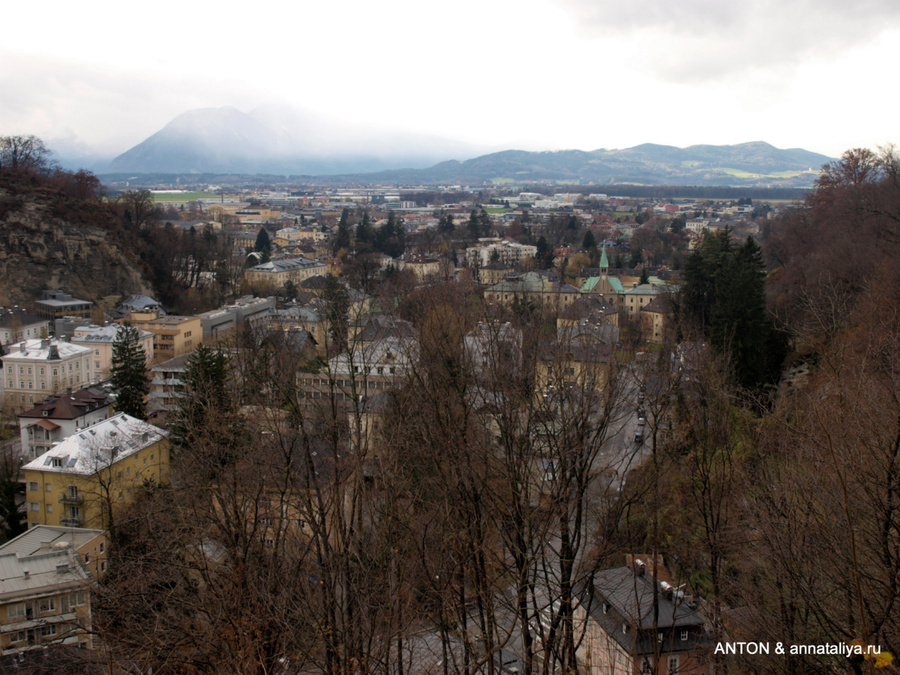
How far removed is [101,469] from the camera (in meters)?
11.5

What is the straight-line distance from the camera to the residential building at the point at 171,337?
22.3 meters

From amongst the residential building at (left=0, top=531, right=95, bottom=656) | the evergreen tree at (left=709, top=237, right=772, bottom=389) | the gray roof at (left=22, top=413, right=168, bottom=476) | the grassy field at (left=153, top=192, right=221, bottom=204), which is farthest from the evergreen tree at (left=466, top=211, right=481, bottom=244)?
the grassy field at (left=153, top=192, right=221, bottom=204)

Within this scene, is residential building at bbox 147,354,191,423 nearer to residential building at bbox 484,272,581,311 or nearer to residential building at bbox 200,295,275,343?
residential building at bbox 200,295,275,343

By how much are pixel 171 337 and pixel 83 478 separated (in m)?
11.2

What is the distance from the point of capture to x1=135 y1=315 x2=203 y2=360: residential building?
22.3 meters

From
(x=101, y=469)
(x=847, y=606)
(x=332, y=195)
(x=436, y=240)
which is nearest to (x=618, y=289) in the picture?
(x=436, y=240)

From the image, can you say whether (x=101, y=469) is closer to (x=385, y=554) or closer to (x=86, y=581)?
(x=86, y=581)

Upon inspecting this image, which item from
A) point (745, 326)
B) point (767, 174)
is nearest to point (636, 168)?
point (767, 174)

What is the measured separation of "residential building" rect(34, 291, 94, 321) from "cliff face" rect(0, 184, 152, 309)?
53cm

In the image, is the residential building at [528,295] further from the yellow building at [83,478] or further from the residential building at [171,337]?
the residential building at [171,337]

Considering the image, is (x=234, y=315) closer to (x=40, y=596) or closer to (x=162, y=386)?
(x=162, y=386)

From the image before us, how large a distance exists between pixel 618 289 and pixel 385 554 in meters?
26.1

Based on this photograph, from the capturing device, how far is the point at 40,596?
8.82m

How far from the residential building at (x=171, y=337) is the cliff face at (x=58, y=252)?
6389mm
